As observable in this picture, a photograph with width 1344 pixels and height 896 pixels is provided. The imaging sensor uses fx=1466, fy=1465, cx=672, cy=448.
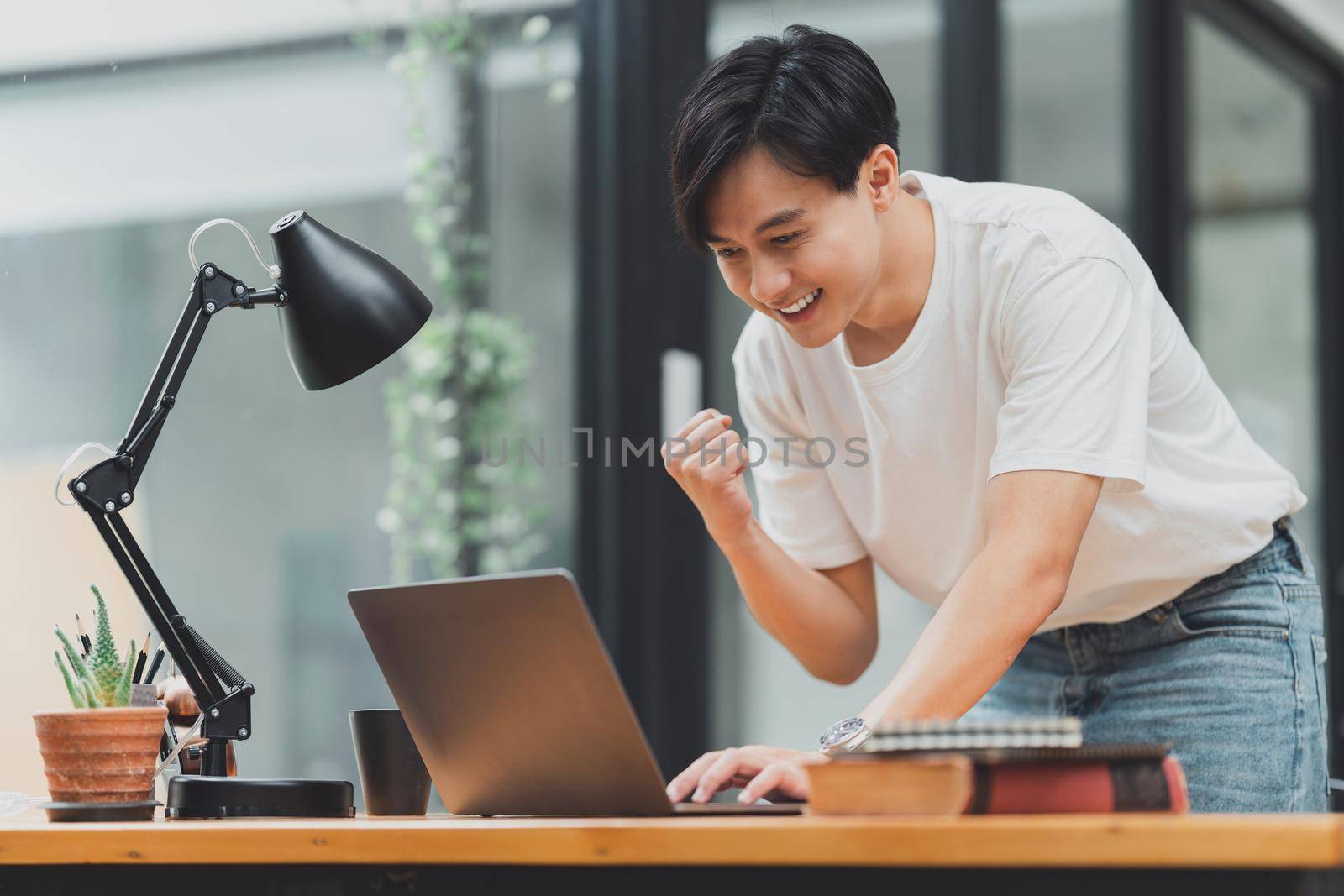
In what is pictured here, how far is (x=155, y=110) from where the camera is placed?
2020 millimetres

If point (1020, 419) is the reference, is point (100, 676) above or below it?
below

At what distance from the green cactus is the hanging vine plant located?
1.04 metres

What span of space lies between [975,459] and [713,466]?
339 mm

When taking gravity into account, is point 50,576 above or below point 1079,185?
below

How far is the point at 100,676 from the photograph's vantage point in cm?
132

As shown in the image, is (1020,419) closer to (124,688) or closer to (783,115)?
(783,115)

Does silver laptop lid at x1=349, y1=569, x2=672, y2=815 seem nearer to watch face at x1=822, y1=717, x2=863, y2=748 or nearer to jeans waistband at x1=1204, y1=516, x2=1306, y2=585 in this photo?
watch face at x1=822, y1=717, x2=863, y2=748

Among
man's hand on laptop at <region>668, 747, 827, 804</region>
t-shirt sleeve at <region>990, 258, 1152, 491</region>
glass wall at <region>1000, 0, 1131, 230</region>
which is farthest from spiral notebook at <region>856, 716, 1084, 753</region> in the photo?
glass wall at <region>1000, 0, 1131, 230</region>

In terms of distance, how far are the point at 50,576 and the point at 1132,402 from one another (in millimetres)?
1228

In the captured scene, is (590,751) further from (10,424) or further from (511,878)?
(10,424)

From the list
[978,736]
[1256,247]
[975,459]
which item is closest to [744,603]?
[975,459]

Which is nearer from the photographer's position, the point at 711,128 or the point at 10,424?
the point at 711,128

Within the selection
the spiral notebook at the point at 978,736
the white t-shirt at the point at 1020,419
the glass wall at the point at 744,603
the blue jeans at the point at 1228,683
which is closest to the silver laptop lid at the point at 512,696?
the spiral notebook at the point at 978,736

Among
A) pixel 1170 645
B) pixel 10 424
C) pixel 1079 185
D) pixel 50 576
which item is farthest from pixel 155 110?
pixel 1079 185
